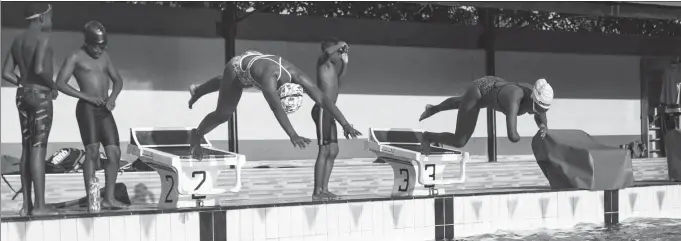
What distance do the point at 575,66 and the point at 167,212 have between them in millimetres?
11719

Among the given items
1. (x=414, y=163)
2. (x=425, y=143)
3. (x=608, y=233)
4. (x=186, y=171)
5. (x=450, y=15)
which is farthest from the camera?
(x=450, y=15)

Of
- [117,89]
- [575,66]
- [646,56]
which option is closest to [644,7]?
[575,66]

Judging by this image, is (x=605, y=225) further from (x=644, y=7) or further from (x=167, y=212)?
(x=644, y=7)

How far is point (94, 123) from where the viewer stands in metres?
6.63

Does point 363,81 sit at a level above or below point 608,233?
above

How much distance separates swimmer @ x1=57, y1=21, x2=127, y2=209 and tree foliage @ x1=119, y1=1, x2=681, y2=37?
213 inches

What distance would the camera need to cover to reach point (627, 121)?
54.8 feet

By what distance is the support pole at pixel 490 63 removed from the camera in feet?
46.3

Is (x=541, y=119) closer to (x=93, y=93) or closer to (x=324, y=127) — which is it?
(x=324, y=127)

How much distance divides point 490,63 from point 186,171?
8916mm

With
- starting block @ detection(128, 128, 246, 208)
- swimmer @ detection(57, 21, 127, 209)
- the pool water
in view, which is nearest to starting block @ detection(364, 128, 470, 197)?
the pool water

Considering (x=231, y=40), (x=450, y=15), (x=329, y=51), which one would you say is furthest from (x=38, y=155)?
(x=450, y=15)

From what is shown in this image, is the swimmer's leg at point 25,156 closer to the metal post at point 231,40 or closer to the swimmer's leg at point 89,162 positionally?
the swimmer's leg at point 89,162

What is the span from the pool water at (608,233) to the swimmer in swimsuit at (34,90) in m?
3.43
